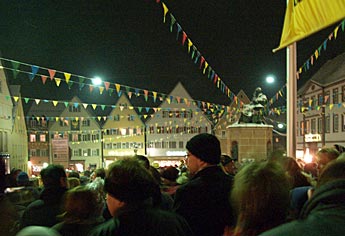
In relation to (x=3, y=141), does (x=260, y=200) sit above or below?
above

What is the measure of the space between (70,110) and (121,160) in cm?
5283

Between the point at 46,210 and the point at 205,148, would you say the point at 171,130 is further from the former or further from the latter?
the point at 205,148

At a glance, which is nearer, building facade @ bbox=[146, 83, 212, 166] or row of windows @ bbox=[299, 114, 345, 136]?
row of windows @ bbox=[299, 114, 345, 136]

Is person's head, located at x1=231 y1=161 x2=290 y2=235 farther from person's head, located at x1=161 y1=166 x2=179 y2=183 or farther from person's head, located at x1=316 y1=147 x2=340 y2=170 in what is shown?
person's head, located at x1=161 y1=166 x2=179 y2=183

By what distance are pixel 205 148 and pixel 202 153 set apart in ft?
0.18

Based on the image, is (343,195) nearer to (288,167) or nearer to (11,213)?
(11,213)

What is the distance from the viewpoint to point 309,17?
6977 millimetres

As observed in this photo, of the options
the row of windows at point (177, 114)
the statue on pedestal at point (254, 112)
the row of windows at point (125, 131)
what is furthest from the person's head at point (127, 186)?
the row of windows at point (125, 131)

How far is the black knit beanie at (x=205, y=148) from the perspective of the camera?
3840 millimetres

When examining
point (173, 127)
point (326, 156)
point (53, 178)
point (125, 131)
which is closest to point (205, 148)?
point (53, 178)

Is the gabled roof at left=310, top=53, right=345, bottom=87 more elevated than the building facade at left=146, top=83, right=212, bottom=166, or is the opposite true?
the gabled roof at left=310, top=53, right=345, bottom=87

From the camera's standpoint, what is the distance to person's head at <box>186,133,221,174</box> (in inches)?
151

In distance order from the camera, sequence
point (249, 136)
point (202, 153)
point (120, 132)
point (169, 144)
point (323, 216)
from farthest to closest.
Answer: point (120, 132), point (169, 144), point (249, 136), point (202, 153), point (323, 216)

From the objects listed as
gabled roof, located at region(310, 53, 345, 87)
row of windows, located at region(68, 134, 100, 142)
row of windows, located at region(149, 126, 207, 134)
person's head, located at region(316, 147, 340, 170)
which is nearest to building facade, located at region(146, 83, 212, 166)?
row of windows, located at region(149, 126, 207, 134)
